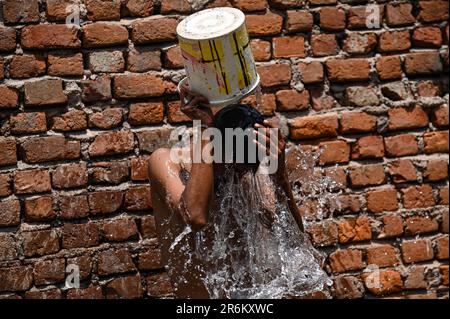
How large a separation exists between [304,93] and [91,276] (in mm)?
1089

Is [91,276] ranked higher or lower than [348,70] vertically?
Result: lower

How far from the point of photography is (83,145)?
307cm

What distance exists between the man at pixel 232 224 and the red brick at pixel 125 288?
310 millimetres

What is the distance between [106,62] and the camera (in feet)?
10.2

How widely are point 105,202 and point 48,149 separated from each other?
29 cm

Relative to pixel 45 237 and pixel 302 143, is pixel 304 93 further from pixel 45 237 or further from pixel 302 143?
pixel 45 237

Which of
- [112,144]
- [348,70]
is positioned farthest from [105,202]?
[348,70]

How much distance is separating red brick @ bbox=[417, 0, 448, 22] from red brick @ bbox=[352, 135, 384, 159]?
54cm

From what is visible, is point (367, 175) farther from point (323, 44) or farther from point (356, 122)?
point (323, 44)

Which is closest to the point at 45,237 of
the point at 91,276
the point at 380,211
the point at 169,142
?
the point at 91,276

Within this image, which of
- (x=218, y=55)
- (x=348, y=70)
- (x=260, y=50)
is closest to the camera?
(x=218, y=55)

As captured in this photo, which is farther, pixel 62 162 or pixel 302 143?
pixel 302 143

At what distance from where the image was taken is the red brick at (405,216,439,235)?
335cm

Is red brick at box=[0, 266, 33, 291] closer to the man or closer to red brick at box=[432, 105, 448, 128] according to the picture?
the man
